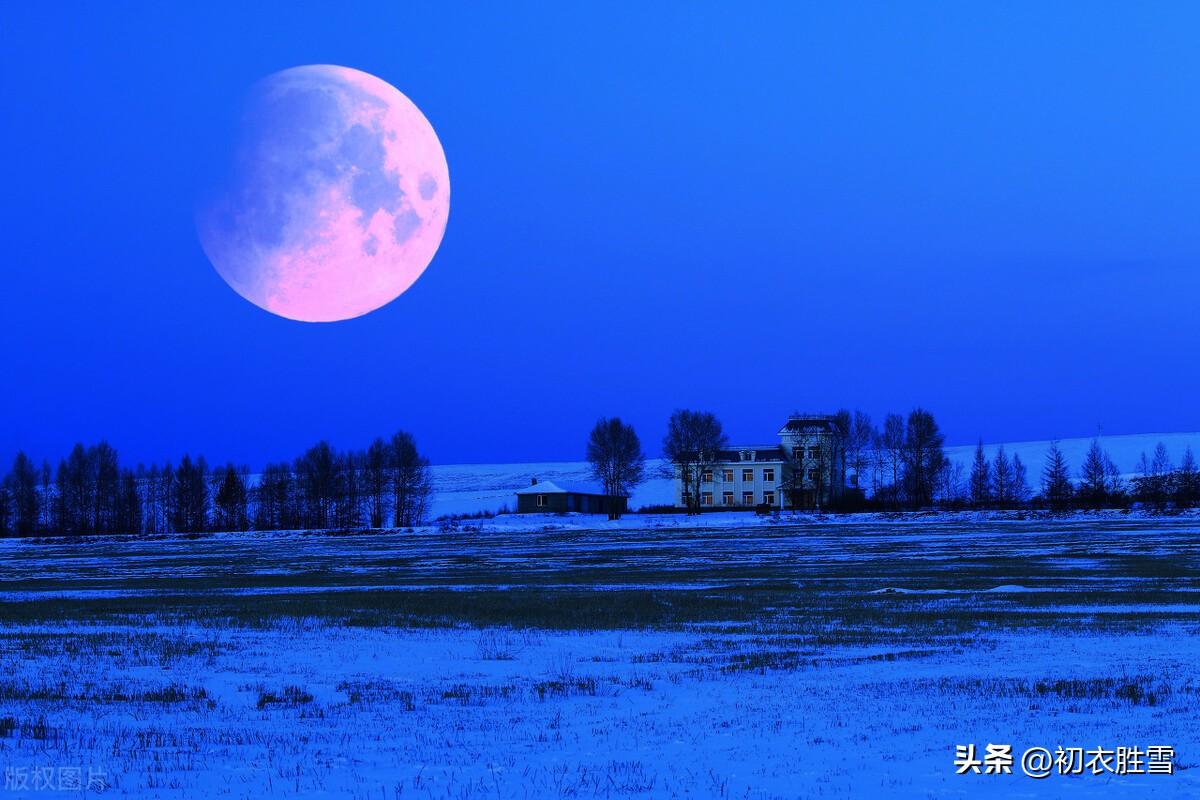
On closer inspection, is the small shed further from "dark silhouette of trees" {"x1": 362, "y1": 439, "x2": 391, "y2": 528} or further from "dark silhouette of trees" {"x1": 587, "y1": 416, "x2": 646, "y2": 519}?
"dark silhouette of trees" {"x1": 362, "y1": 439, "x2": 391, "y2": 528}

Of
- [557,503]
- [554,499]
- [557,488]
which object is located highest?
[557,488]

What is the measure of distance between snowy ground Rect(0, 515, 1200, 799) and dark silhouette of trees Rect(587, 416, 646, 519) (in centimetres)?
12166

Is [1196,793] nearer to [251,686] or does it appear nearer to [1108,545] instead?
[251,686]

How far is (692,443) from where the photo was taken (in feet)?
543

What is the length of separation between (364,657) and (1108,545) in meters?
57.2

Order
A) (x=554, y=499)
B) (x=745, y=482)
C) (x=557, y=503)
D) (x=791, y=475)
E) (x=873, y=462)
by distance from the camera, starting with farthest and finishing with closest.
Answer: (x=873, y=462) < (x=745, y=482) < (x=791, y=475) < (x=554, y=499) < (x=557, y=503)

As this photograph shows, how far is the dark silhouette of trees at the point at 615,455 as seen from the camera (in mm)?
169375

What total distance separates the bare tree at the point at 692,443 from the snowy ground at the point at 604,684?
115 metres

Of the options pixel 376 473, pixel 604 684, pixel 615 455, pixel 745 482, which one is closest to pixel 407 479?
pixel 376 473

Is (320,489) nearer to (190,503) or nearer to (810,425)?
(190,503)

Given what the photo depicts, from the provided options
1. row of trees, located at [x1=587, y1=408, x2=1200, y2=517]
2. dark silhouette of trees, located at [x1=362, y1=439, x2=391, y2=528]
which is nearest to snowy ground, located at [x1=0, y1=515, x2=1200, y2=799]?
row of trees, located at [x1=587, y1=408, x2=1200, y2=517]

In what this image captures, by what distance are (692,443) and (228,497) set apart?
6574 cm

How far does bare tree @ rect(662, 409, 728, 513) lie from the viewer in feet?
534

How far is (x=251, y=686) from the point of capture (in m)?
20.4
